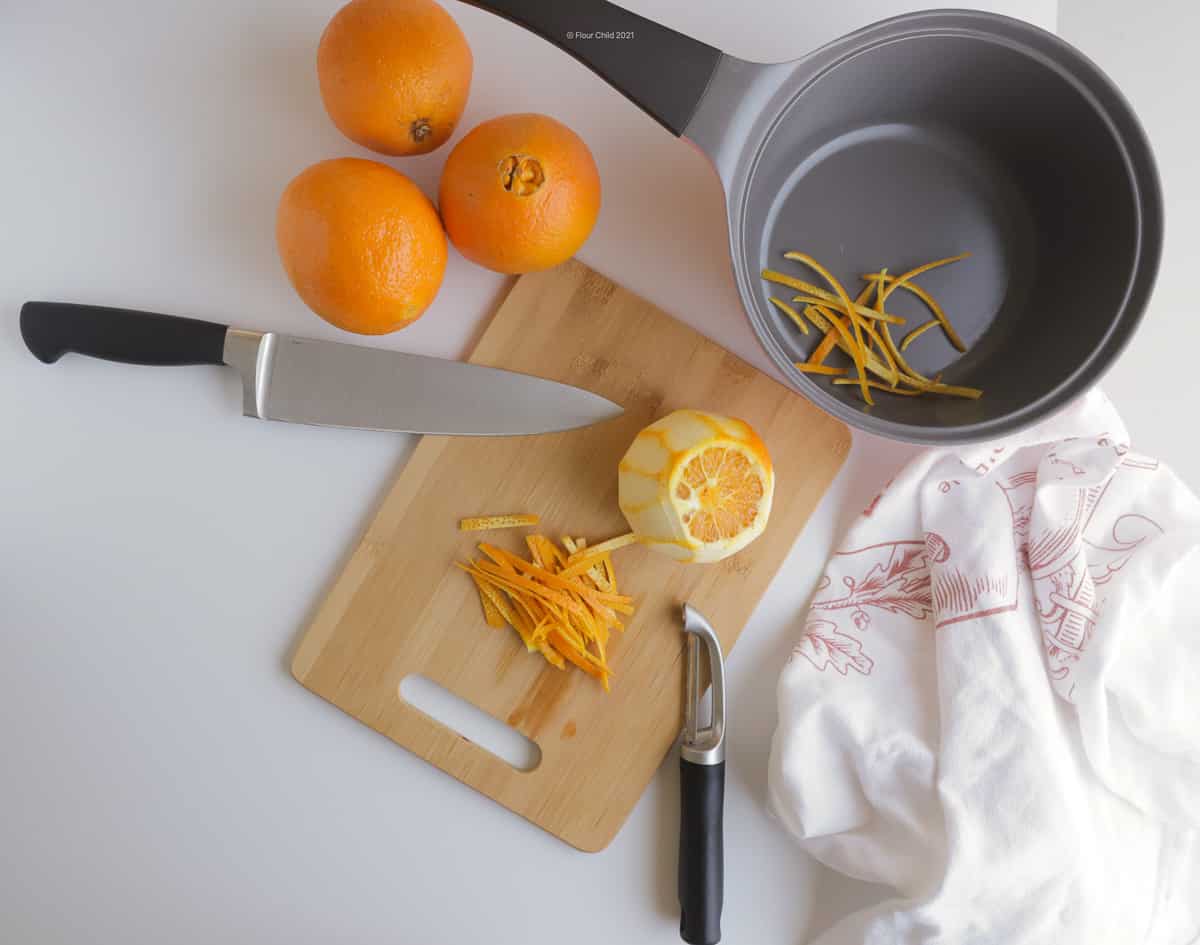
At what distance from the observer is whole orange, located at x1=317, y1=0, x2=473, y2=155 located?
82 centimetres

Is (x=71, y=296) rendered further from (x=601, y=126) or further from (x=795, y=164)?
(x=795, y=164)

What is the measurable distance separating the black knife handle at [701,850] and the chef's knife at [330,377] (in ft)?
1.41

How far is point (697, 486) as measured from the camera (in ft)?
3.04

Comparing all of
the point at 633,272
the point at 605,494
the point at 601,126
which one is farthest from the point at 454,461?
the point at 601,126

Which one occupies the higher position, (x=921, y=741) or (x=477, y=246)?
(x=477, y=246)

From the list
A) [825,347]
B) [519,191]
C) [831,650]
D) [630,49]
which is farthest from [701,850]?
[630,49]

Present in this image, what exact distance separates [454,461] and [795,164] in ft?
1.71

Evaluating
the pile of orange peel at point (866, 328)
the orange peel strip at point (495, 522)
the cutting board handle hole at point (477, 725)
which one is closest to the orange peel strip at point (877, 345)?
the pile of orange peel at point (866, 328)

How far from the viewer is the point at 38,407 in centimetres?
105

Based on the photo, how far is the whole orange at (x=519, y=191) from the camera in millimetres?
831

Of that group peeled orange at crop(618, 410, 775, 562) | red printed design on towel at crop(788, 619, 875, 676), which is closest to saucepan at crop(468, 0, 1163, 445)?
peeled orange at crop(618, 410, 775, 562)

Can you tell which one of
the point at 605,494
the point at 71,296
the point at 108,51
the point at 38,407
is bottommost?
the point at 38,407

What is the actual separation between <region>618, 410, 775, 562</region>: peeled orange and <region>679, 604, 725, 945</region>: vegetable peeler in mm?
115

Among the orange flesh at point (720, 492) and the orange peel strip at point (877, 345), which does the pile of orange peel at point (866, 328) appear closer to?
the orange peel strip at point (877, 345)
